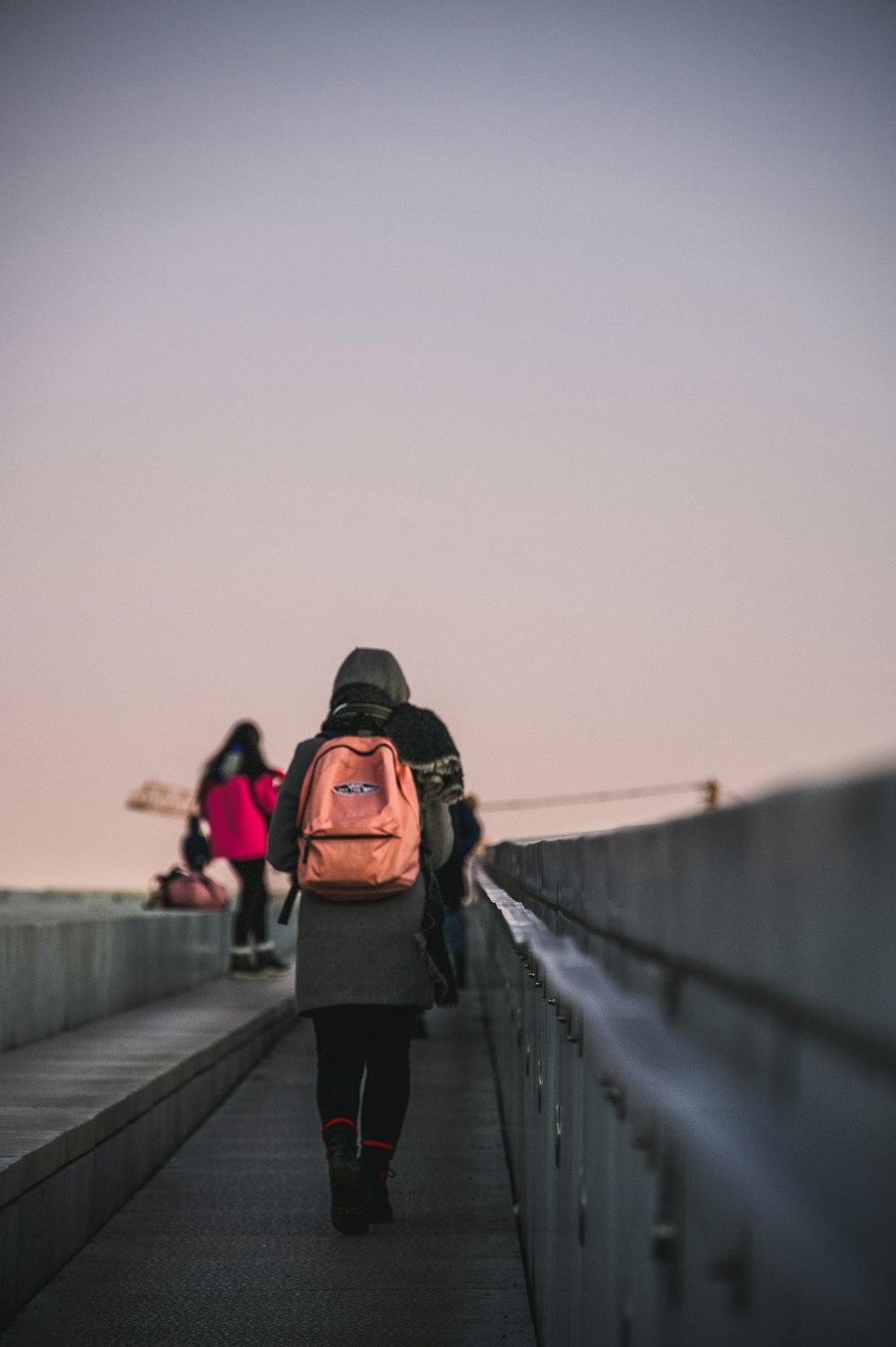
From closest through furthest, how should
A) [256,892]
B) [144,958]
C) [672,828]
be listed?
[672,828] < [144,958] < [256,892]

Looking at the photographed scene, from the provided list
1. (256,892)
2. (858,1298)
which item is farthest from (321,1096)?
(256,892)

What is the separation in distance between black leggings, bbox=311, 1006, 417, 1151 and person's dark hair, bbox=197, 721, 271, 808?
7774 mm

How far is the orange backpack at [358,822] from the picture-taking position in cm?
611

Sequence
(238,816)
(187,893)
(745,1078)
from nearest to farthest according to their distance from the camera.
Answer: (745,1078) → (238,816) → (187,893)

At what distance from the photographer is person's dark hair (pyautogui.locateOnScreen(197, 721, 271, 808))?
14.2 meters

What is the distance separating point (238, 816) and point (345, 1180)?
8.26 metres

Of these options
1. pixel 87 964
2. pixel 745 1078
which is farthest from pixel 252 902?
pixel 745 1078

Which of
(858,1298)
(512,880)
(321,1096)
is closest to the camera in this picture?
(858,1298)

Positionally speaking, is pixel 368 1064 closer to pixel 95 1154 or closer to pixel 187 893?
pixel 95 1154

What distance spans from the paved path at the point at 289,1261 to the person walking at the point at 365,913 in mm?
350

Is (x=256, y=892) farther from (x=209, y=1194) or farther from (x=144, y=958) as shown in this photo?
(x=209, y=1194)

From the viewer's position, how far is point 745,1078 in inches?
66.4

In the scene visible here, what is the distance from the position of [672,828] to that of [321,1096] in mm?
4267

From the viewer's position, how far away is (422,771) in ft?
21.0
